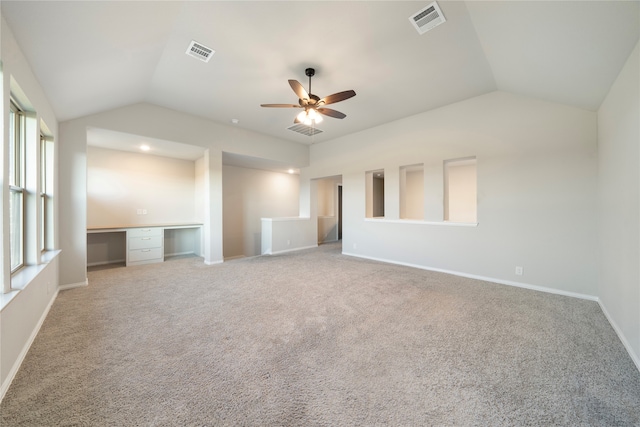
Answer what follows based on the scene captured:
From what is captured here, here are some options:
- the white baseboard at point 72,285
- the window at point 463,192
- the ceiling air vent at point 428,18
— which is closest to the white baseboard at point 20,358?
the white baseboard at point 72,285

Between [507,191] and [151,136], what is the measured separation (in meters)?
6.17

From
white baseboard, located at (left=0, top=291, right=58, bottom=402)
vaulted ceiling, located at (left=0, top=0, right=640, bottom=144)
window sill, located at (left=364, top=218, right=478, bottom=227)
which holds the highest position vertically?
vaulted ceiling, located at (left=0, top=0, right=640, bottom=144)

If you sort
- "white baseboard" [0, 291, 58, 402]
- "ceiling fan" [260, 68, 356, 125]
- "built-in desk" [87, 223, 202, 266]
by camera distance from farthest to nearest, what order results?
"built-in desk" [87, 223, 202, 266] < "ceiling fan" [260, 68, 356, 125] < "white baseboard" [0, 291, 58, 402]

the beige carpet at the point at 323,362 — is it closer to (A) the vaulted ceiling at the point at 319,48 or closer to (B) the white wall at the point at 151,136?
(B) the white wall at the point at 151,136

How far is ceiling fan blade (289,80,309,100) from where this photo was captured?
2.69m

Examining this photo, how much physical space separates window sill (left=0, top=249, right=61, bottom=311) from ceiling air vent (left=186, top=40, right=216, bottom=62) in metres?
2.82

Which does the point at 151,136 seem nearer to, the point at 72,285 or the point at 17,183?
the point at 17,183

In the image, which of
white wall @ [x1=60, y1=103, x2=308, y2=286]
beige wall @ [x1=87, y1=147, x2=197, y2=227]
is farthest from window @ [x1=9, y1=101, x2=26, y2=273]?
beige wall @ [x1=87, y1=147, x2=197, y2=227]

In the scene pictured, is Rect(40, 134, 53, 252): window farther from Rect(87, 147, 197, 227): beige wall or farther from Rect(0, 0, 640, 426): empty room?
Rect(87, 147, 197, 227): beige wall

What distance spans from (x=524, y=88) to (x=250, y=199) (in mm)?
6622

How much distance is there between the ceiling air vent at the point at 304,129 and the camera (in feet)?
17.3

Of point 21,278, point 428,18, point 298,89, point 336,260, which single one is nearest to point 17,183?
point 21,278

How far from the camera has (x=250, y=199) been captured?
739 cm

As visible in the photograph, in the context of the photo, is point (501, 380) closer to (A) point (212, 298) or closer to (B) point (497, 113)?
(A) point (212, 298)
